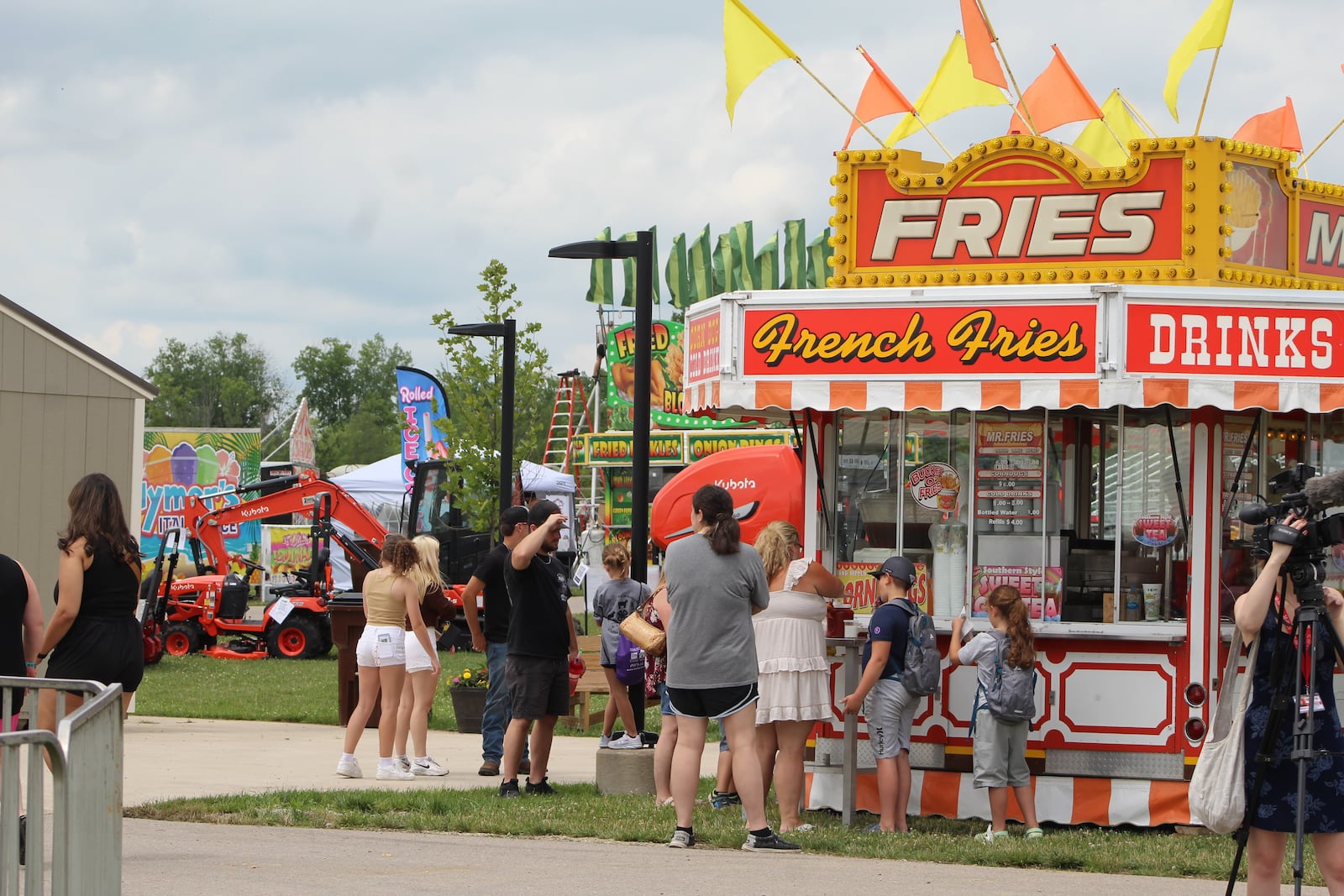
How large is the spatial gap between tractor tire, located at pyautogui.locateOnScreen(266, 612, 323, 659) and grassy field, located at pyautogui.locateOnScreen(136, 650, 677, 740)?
281 millimetres

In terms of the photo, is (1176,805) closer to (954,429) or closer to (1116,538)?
(1116,538)

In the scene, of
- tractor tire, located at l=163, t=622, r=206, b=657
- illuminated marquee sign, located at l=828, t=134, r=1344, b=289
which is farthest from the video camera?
tractor tire, located at l=163, t=622, r=206, b=657

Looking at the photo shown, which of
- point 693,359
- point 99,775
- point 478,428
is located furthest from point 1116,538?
point 478,428

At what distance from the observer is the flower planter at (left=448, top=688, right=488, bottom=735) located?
45.2 feet

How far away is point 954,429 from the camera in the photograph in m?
10.1

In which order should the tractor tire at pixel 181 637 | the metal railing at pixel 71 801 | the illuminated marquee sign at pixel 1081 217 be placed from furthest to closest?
the tractor tire at pixel 181 637, the illuminated marquee sign at pixel 1081 217, the metal railing at pixel 71 801

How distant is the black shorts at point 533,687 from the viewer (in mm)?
9797

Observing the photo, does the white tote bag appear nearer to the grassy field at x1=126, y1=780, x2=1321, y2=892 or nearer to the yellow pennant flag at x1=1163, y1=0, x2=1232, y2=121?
the grassy field at x1=126, y1=780, x2=1321, y2=892

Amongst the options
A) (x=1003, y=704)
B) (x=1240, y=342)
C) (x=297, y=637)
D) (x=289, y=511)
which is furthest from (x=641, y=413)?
(x=289, y=511)

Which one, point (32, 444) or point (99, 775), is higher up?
point (32, 444)

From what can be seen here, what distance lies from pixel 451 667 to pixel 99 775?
16.0 metres

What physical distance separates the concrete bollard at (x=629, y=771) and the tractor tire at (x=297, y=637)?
45.1ft

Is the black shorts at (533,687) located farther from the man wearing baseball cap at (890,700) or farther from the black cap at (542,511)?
the man wearing baseball cap at (890,700)

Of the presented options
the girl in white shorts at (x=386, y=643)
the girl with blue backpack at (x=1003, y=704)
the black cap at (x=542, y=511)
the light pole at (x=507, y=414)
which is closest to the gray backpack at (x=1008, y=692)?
the girl with blue backpack at (x=1003, y=704)
